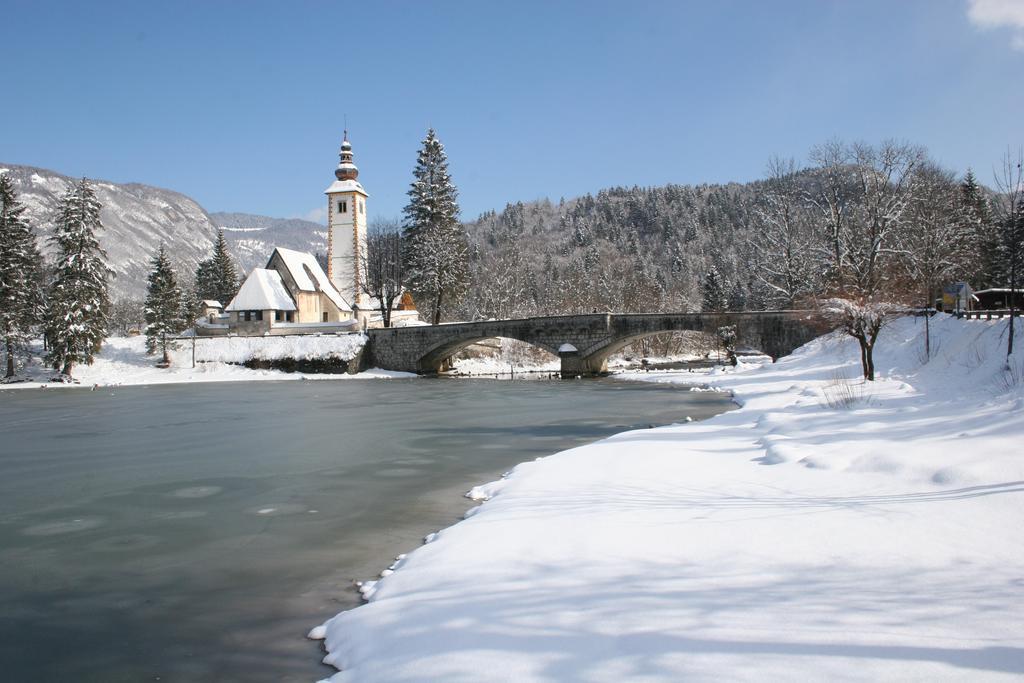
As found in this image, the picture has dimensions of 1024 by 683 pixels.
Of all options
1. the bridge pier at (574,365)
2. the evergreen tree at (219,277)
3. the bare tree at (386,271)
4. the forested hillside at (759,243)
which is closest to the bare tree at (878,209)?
the forested hillside at (759,243)

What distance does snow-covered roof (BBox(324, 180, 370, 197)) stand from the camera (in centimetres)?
6531

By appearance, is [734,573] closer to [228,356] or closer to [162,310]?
[228,356]

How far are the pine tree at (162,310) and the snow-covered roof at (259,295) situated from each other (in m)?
4.64

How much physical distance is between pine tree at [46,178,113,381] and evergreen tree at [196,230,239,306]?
2377 centimetres

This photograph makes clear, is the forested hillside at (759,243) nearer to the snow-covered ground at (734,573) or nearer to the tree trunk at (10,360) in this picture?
the snow-covered ground at (734,573)

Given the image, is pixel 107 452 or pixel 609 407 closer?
pixel 107 452

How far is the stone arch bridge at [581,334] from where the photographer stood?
130 feet

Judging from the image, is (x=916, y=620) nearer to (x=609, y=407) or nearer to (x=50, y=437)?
(x=609, y=407)

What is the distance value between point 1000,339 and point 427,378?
117ft

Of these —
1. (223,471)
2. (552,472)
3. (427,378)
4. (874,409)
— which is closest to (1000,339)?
(874,409)

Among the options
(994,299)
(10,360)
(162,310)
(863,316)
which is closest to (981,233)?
(994,299)

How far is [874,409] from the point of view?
14.6 m

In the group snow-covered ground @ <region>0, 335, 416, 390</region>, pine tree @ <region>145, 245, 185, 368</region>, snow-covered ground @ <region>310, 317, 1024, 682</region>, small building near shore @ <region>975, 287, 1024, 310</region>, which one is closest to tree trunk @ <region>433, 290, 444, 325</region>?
snow-covered ground @ <region>0, 335, 416, 390</region>

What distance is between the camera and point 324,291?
209 feet
